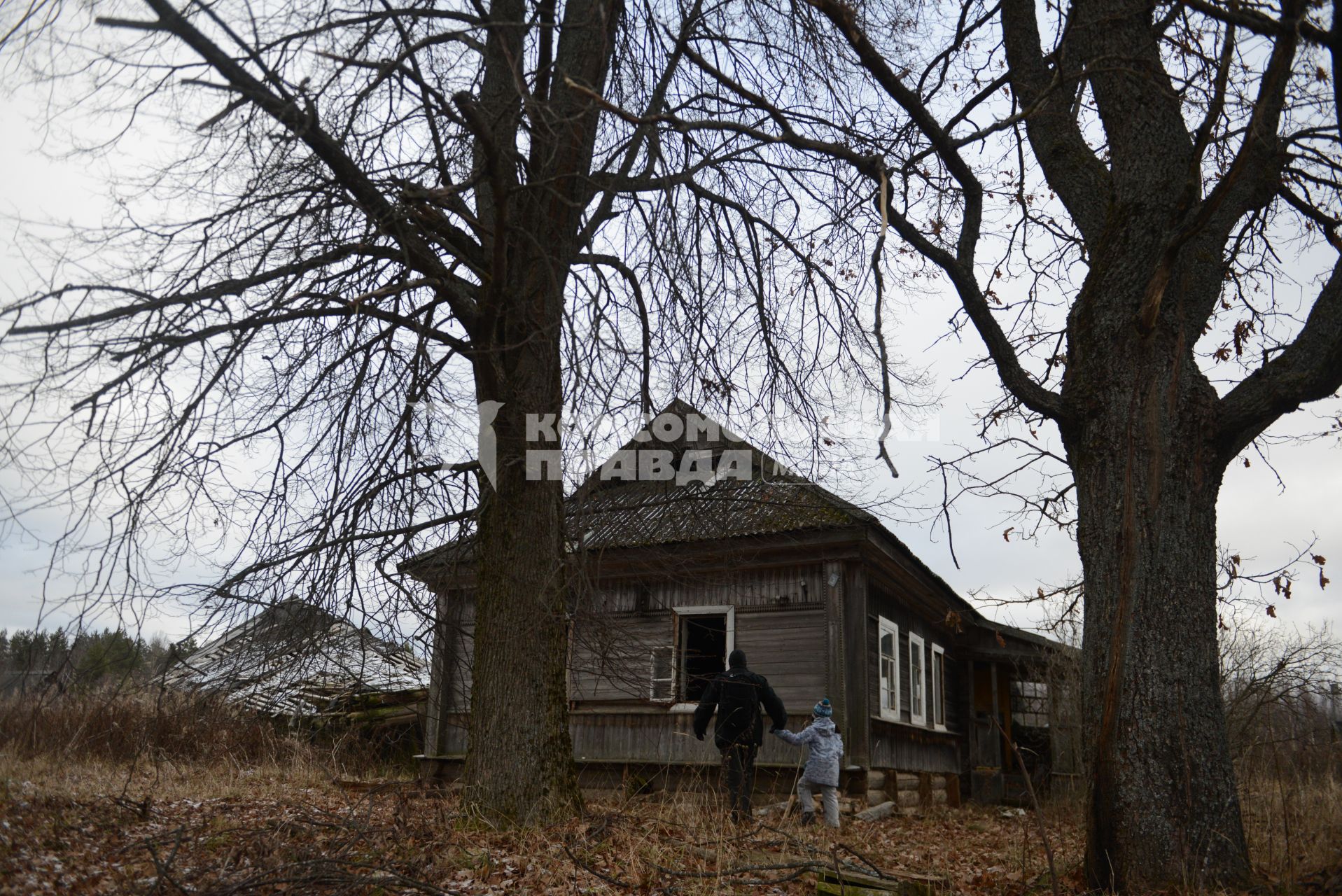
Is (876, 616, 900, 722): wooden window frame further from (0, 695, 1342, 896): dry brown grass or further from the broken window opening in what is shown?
(0, 695, 1342, 896): dry brown grass

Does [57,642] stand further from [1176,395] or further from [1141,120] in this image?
[1141,120]

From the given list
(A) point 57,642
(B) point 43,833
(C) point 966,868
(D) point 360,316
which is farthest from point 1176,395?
(B) point 43,833

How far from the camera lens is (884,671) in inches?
585

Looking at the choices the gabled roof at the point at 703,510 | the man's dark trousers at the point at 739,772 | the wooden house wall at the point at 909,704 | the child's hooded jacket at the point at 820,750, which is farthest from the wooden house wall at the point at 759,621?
the man's dark trousers at the point at 739,772

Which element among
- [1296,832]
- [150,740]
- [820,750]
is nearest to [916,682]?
[820,750]

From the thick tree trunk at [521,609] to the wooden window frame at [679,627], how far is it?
6100 millimetres

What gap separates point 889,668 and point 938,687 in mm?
4246

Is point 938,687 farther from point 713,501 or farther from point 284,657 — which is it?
point 284,657

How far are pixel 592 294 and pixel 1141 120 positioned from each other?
4.02m

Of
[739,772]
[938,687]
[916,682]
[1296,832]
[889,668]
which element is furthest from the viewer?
[938,687]

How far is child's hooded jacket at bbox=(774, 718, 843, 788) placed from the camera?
9.98 metres

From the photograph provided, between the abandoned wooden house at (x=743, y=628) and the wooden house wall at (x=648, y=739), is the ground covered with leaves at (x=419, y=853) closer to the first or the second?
the abandoned wooden house at (x=743, y=628)

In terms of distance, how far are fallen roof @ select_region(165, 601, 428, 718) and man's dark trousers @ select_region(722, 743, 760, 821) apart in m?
3.11

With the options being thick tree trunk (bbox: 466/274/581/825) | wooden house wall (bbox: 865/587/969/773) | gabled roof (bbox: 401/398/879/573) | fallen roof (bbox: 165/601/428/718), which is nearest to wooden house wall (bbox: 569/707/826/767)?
wooden house wall (bbox: 865/587/969/773)
